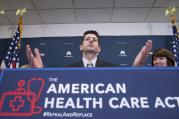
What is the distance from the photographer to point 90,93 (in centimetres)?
74

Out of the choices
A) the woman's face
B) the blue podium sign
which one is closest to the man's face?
the woman's face

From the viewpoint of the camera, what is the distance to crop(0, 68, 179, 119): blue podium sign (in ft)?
2.23

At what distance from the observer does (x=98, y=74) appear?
778mm

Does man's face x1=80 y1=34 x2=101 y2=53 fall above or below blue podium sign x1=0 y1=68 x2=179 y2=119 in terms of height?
above

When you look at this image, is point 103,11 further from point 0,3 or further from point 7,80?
point 7,80

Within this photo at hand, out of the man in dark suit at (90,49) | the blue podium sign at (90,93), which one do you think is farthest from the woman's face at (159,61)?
the blue podium sign at (90,93)

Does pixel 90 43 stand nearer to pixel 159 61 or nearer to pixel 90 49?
pixel 90 49

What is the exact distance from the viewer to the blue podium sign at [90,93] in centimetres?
68

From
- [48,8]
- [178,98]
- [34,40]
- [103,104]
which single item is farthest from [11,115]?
[34,40]

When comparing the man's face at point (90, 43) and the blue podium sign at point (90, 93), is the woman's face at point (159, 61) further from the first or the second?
the blue podium sign at point (90, 93)

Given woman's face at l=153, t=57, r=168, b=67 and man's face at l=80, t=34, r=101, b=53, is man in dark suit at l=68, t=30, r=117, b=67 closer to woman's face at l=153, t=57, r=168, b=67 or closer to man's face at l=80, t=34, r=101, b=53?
man's face at l=80, t=34, r=101, b=53

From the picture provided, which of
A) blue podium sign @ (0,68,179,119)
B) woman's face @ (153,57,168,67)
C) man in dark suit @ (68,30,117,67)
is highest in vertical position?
man in dark suit @ (68,30,117,67)

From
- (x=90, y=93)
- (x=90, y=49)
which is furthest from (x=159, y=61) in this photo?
(x=90, y=93)

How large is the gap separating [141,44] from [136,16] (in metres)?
0.59
